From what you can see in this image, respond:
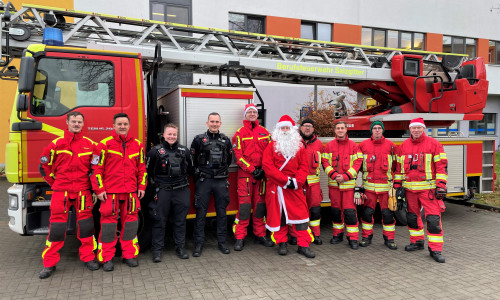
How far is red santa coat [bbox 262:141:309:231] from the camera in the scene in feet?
15.4

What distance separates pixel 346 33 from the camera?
1455 cm

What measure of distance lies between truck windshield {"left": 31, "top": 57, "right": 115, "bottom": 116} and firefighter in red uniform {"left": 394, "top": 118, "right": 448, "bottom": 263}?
13.0ft

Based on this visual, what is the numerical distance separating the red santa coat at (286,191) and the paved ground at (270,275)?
0.52 m

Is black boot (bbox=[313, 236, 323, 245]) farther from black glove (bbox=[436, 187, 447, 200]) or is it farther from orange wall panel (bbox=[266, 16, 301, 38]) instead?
orange wall panel (bbox=[266, 16, 301, 38])

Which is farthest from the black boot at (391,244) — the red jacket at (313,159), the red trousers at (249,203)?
the red trousers at (249,203)

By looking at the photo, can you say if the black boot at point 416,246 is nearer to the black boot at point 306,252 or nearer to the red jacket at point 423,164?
the red jacket at point 423,164

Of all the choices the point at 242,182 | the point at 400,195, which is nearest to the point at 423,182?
the point at 400,195

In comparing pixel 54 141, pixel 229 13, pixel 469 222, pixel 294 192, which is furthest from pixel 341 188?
pixel 229 13

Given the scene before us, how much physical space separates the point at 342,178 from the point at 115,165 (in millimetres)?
2978

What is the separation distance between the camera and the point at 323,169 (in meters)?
5.45

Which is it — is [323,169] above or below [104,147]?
below

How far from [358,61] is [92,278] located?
18.8 ft

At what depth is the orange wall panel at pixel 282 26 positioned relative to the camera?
13414 millimetres

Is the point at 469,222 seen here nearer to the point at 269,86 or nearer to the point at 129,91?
the point at 129,91
